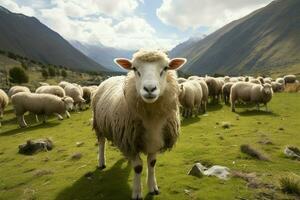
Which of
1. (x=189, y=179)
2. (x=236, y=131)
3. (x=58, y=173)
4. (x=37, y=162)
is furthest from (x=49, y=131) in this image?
(x=189, y=179)

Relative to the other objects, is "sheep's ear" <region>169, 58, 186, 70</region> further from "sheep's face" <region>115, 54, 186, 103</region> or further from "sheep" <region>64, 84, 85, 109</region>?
"sheep" <region>64, 84, 85, 109</region>

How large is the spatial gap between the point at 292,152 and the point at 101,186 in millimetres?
6384

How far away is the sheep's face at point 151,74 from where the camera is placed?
23.0 ft

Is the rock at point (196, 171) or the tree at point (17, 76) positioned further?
the tree at point (17, 76)

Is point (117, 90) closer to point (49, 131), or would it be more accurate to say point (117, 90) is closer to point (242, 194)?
point (242, 194)

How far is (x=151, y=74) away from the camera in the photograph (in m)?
7.37

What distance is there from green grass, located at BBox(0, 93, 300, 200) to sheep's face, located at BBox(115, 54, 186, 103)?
2.92 meters

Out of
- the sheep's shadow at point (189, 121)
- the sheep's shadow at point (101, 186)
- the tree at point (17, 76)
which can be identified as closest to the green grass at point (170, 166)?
the sheep's shadow at point (101, 186)

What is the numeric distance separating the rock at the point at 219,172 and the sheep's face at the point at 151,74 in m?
3.24

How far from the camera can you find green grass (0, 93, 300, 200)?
9.00 metres

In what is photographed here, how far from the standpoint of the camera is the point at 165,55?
8.16 m

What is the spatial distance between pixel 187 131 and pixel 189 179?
305 inches

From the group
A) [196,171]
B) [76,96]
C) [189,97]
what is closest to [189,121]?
[189,97]

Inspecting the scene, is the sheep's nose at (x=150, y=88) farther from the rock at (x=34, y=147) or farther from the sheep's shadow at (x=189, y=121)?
the sheep's shadow at (x=189, y=121)
